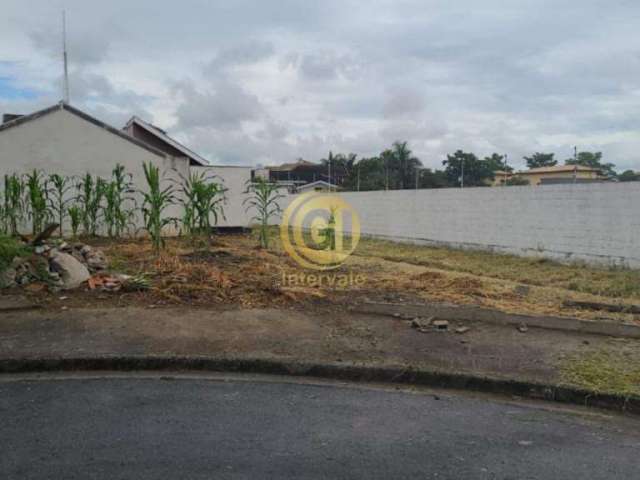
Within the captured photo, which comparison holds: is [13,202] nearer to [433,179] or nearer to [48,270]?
[48,270]

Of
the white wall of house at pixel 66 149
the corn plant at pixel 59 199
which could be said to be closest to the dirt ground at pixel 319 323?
the corn plant at pixel 59 199

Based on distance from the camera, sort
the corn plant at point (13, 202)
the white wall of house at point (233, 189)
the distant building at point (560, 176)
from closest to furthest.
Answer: the corn plant at point (13, 202) → the distant building at point (560, 176) → the white wall of house at point (233, 189)

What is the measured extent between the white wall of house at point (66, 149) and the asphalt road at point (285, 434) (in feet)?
39.3

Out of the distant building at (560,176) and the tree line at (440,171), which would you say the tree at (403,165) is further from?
the distant building at (560,176)

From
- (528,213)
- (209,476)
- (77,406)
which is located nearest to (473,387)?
(209,476)

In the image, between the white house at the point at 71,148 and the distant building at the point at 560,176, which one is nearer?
the distant building at the point at 560,176

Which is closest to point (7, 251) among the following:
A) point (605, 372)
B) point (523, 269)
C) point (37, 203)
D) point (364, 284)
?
point (364, 284)

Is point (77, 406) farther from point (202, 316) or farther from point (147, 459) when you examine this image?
point (202, 316)

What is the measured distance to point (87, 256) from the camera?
7703 millimetres

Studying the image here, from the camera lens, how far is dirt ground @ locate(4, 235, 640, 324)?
20.5ft

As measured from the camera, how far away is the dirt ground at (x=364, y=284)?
6238 millimetres

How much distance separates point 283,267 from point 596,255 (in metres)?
6.23

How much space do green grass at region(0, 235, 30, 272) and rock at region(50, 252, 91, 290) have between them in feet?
1.40

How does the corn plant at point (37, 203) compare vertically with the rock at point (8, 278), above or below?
above
